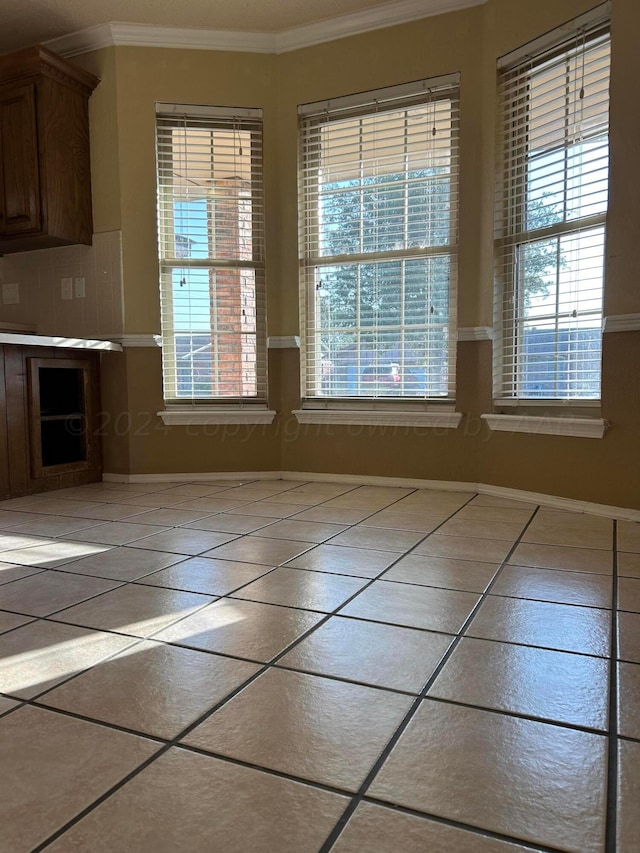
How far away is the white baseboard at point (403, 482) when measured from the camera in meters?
2.84

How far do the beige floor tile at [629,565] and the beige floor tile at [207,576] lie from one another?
3.71 feet

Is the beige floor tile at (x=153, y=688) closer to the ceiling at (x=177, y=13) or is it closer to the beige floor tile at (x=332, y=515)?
the beige floor tile at (x=332, y=515)

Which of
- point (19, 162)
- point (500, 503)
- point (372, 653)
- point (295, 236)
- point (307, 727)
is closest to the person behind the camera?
point (307, 727)

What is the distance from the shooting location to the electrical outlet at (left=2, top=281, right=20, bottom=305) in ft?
13.3

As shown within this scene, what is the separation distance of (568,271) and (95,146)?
108 inches

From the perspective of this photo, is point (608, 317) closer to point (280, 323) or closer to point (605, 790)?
point (280, 323)

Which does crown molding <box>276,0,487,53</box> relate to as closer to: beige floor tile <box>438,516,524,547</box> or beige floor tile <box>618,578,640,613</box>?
beige floor tile <box>438,516,524,547</box>

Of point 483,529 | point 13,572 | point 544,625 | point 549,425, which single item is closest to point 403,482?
point 549,425

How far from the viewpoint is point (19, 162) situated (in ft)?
11.8

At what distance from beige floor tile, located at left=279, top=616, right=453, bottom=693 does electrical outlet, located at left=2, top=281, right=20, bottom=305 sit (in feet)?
11.1

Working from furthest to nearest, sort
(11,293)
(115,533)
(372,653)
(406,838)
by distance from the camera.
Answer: (11,293) → (115,533) → (372,653) → (406,838)

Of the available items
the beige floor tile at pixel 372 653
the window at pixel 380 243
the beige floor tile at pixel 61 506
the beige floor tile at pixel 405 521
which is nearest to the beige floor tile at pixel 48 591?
the beige floor tile at pixel 372 653

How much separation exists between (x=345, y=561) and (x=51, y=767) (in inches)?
49.1

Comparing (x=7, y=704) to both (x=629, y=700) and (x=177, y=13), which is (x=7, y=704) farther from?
(x=177, y=13)
